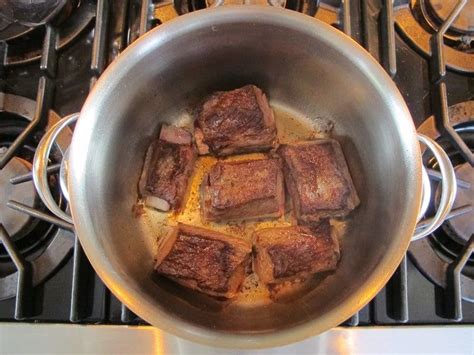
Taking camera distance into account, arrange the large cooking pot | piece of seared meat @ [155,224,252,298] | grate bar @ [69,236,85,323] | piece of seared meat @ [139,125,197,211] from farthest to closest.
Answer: piece of seared meat @ [139,125,197,211]
piece of seared meat @ [155,224,252,298]
grate bar @ [69,236,85,323]
the large cooking pot

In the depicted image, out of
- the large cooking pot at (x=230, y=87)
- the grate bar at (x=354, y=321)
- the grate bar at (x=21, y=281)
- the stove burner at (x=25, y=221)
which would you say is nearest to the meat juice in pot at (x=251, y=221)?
the large cooking pot at (x=230, y=87)

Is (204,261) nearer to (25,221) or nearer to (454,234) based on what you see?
(25,221)

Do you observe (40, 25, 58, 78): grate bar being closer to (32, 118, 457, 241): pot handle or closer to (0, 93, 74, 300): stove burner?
(0, 93, 74, 300): stove burner

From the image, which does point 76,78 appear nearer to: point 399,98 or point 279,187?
point 279,187

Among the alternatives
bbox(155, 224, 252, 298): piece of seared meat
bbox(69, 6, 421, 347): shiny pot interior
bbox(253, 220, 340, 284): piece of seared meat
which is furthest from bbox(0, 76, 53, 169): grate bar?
bbox(253, 220, 340, 284): piece of seared meat

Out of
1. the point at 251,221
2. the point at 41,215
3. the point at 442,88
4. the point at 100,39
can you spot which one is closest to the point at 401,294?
the point at 251,221

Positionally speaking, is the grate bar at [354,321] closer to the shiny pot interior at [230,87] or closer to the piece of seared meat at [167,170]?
the shiny pot interior at [230,87]
